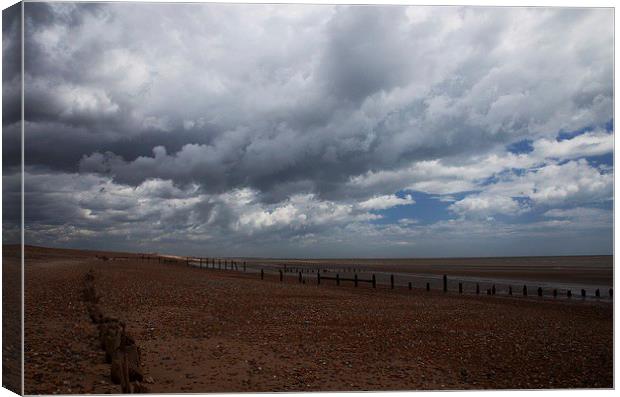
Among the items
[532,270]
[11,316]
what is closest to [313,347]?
[11,316]

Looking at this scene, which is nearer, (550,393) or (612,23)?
(550,393)

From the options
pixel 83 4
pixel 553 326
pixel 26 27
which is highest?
pixel 83 4

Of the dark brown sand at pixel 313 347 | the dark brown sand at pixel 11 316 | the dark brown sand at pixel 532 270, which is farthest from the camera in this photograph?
the dark brown sand at pixel 532 270

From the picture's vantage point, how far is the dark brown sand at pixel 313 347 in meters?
9.40

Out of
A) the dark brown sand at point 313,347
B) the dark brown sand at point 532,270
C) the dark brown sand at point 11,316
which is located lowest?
the dark brown sand at point 532,270

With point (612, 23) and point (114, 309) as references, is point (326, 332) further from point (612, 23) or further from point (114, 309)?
point (612, 23)

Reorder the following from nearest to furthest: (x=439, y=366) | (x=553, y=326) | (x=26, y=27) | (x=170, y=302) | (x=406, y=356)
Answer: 1. (x=26, y=27)
2. (x=439, y=366)
3. (x=406, y=356)
4. (x=553, y=326)
5. (x=170, y=302)

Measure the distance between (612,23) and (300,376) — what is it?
30.6 ft

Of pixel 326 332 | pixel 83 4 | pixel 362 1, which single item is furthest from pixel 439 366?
pixel 83 4

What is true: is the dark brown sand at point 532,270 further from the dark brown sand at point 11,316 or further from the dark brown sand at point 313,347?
the dark brown sand at point 11,316

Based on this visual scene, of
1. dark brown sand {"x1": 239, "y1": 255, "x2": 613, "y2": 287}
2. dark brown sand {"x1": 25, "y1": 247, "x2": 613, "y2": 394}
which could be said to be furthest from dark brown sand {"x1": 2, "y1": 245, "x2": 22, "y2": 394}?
dark brown sand {"x1": 239, "y1": 255, "x2": 613, "y2": 287}

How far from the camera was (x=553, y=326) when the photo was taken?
663 inches

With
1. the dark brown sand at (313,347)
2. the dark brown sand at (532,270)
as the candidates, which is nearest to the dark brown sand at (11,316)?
the dark brown sand at (313,347)

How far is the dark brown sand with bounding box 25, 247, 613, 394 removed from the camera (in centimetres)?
940
